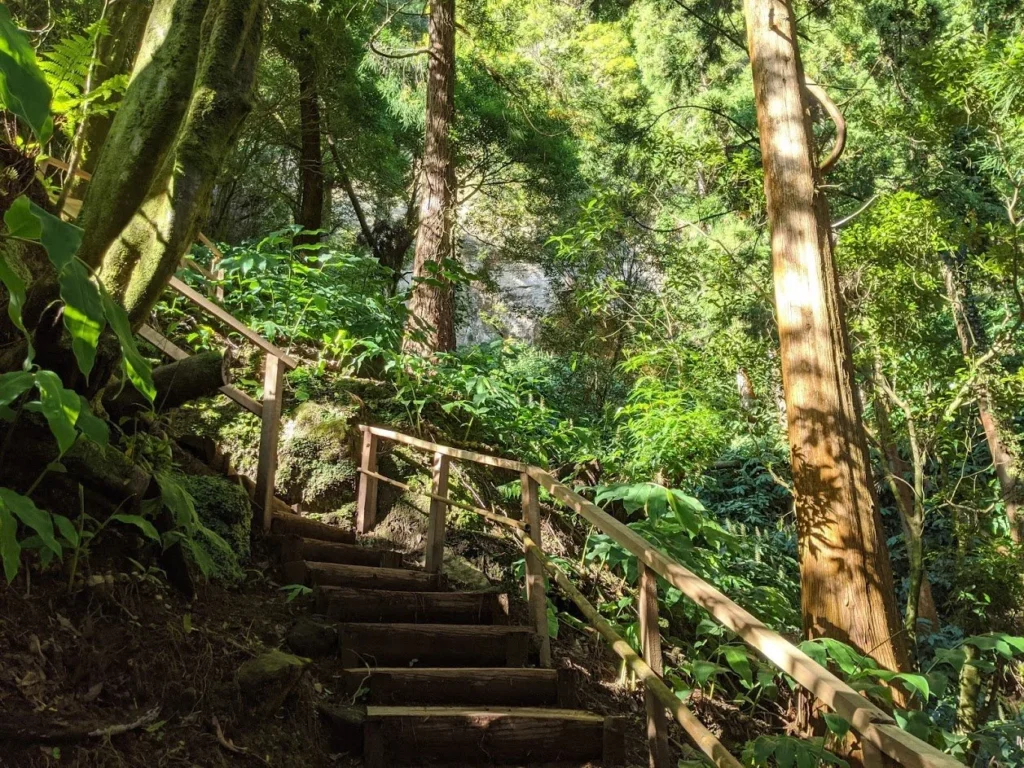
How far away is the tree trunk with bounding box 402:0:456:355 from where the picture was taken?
27.6 feet

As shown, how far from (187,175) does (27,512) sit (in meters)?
1.78

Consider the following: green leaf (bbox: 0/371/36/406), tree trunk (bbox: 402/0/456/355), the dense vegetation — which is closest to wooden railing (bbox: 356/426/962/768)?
the dense vegetation

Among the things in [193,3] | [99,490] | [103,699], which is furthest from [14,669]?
[193,3]

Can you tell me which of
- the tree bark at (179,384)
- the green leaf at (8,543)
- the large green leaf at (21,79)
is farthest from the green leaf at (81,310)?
the tree bark at (179,384)

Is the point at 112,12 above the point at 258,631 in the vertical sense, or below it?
above

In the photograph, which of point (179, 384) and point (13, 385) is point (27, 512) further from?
point (179, 384)

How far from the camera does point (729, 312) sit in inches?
262

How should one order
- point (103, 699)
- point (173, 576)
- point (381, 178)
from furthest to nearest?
point (381, 178)
point (173, 576)
point (103, 699)

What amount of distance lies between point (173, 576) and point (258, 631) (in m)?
0.45

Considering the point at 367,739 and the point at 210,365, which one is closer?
the point at 367,739

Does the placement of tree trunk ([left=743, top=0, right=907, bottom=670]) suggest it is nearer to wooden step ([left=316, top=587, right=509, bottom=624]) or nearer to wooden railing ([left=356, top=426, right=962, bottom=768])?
wooden railing ([left=356, top=426, right=962, bottom=768])

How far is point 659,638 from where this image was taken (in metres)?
2.57

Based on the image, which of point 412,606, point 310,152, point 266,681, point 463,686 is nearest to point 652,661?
point 463,686

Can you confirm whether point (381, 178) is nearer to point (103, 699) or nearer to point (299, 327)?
point (299, 327)
